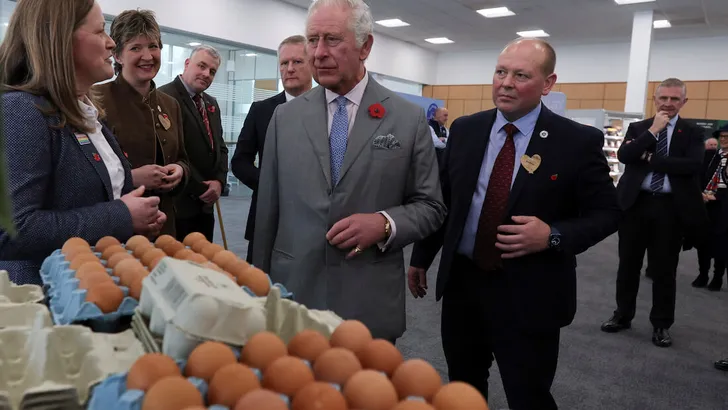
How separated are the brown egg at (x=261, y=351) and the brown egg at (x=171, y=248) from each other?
638mm

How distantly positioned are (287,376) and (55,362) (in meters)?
0.37

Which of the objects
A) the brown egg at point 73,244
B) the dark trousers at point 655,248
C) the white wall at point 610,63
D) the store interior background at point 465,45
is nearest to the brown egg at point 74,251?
the brown egg at point 73,244

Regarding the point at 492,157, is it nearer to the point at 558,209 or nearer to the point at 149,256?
the point at 558,209

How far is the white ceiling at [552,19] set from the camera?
10.7m

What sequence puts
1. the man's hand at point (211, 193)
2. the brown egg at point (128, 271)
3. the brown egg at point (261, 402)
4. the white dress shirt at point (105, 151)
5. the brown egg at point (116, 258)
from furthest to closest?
1. the man's hand at point (211, 193)
2. the white dress shirt at point (105, 151)
3. the brown egg at point (116, 258)
4. the brown egg at point (128, 271)
5. the brown egg at point (261, 402)

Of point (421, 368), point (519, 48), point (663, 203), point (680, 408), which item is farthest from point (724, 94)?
point (421, 368)

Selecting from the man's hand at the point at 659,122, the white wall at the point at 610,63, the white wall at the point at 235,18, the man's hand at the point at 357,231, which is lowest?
the man's hand at the point at 357,231

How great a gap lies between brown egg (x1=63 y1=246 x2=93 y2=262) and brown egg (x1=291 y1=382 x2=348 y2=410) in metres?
0.80

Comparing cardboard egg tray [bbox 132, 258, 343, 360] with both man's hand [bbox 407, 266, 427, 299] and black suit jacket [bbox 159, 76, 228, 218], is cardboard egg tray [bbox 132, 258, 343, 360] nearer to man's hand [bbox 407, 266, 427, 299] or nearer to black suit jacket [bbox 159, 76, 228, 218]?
man's hand [bbox 407, 266, 427, 299]

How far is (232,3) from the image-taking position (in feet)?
35.1

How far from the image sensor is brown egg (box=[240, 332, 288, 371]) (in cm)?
81

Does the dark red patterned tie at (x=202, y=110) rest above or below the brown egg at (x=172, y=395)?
above

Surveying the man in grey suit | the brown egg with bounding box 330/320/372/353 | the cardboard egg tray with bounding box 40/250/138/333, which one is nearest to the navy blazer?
the cardboard egg tray with bounding box 40/250/138/333

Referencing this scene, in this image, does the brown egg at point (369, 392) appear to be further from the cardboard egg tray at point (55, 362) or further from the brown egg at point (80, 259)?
the brown egg at point (80, 259)
